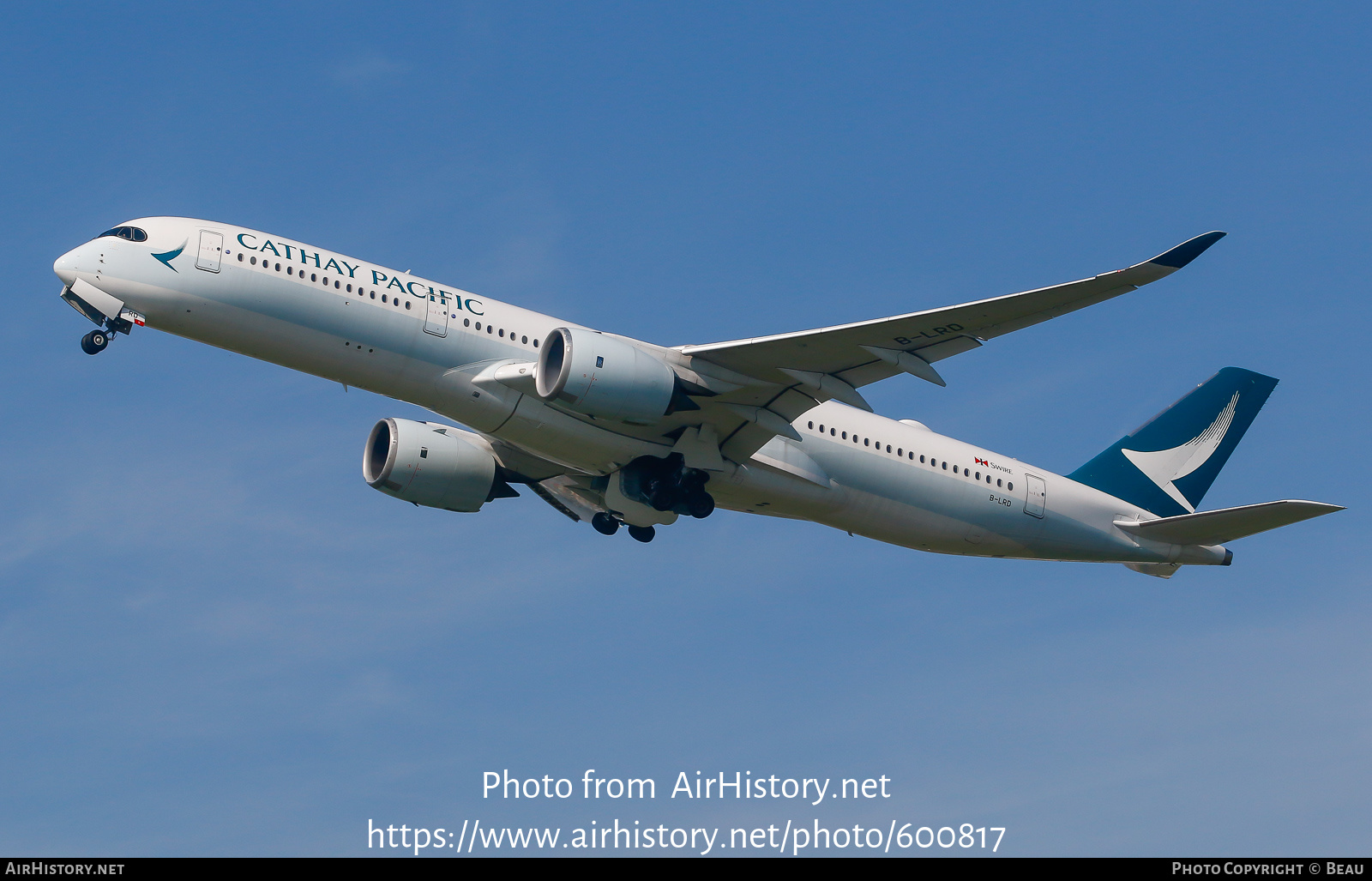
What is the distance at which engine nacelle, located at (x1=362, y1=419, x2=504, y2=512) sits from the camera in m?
32.3

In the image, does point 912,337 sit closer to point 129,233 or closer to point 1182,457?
point 1182,457

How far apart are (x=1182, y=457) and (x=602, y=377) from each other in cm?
1770

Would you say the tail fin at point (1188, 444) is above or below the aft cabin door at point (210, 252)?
above

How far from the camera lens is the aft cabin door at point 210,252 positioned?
91.4ft

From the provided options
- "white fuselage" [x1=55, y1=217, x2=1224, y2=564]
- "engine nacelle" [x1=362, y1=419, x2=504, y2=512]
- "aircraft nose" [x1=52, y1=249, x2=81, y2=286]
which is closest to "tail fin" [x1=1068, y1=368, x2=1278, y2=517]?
"white fuselage" [x1=55, y1=217, x2=1224, y2=564]

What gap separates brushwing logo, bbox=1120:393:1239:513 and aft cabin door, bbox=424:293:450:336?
1849cm

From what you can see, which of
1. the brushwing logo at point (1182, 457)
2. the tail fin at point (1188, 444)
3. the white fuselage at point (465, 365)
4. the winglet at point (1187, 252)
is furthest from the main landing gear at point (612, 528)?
the winglet at point (1187, 252)

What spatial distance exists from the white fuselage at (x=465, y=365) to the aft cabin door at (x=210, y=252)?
43 millimetres

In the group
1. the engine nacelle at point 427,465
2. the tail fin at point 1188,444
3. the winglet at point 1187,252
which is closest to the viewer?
the winglet at point 1187,252

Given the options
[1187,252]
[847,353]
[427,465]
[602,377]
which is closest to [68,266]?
[427,465]

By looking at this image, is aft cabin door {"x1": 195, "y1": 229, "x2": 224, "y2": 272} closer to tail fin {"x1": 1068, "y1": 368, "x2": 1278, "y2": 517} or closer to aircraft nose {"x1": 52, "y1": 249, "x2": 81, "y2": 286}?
aircraft nose {"x1": 52, "y1": 249, "x2": 81, "y2": 286}

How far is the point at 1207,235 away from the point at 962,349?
5.60m

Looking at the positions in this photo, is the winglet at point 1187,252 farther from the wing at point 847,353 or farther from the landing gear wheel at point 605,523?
the landing gear wheel at point 605,523

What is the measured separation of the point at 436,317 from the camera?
1133 inches
